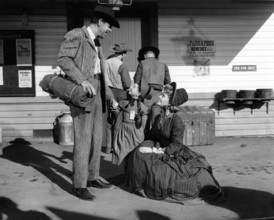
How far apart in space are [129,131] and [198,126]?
348cm

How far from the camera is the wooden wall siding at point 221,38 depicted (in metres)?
9.59

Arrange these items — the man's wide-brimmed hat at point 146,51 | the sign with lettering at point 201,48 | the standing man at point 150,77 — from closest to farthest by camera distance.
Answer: the standing man at point 150,77, the man's wide-brimmed hat at point 146,51, the sign with lettering at point 201,48

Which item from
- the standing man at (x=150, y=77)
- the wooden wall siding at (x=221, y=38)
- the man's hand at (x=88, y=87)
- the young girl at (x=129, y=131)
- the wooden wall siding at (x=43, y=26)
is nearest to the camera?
the man's hand at (x=88, y=87)

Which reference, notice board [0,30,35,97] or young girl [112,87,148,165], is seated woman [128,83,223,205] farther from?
notice board [0,30,35,97]

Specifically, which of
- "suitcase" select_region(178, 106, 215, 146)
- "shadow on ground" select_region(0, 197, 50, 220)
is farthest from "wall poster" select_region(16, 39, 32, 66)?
"shadow on ground" select_region(0, 197, 50, 220)

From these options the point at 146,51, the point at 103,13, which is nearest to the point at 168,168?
the point at 103,13

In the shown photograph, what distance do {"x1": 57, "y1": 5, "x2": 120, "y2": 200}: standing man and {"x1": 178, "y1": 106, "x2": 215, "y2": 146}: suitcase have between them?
368cm

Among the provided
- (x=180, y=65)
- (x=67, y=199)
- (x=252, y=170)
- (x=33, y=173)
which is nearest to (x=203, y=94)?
(x=180, y=65)

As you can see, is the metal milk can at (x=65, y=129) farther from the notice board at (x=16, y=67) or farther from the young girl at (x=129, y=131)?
the young girl at (x=129, y=131)

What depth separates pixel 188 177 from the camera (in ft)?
16.3

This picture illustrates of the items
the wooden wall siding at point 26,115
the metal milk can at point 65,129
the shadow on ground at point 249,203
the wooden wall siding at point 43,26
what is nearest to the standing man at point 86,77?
the shadow on ground at point 249,203

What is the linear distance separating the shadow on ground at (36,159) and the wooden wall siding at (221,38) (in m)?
3.57

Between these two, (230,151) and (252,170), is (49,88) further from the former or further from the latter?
(230,151)

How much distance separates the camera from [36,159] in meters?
7.64
